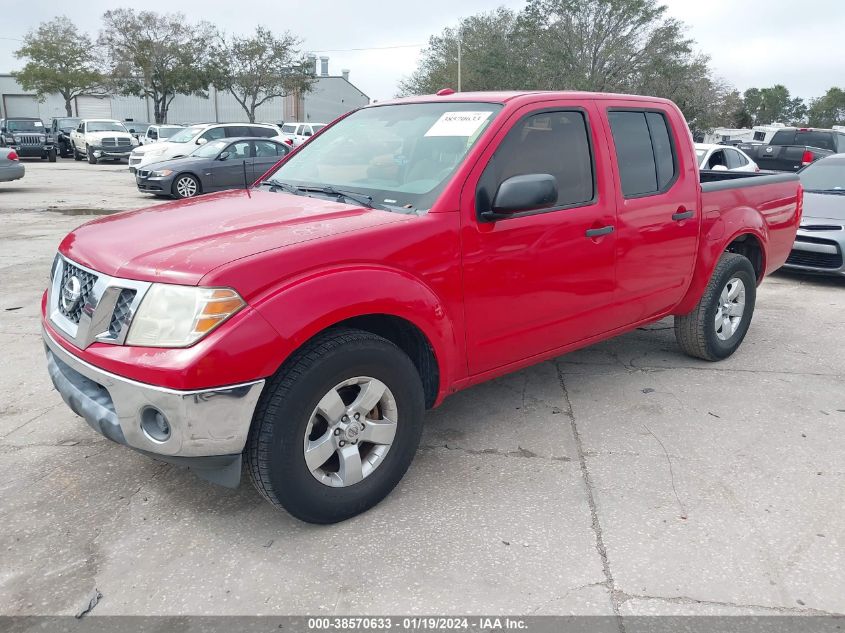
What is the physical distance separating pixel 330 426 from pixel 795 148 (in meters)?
17.9

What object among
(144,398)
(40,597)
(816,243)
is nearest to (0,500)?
(40,597)

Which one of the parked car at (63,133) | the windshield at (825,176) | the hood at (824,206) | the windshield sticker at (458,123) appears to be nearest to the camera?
the windshield sticker at (458,123)

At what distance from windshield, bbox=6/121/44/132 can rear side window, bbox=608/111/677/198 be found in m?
33.5

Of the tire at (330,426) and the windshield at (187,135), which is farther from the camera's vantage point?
the windshield at (187,135)

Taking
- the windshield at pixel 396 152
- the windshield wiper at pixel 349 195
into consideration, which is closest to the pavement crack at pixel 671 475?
the windshield at pixel 396 152

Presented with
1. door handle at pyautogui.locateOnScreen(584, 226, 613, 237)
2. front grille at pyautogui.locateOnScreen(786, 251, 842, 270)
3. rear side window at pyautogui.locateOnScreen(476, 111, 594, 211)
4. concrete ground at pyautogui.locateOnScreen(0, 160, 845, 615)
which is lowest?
concrete ground at pyautogui.locateOnScreen(0, 160, 845, 615)

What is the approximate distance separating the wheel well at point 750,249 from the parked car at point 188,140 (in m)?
14.2

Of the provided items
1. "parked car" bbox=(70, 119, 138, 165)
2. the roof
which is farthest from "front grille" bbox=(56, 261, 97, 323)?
"parked car" bbox=(70, 119, 138, 165)

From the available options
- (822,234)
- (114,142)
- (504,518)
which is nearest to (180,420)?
(504,518)

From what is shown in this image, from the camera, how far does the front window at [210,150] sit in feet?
50.3

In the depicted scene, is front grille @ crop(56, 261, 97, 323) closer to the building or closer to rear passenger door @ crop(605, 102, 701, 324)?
rear passenger door @ crop(605, 102, 701, 324)

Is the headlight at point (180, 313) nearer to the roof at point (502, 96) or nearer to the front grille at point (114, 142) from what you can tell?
the roof at point (502, 96)

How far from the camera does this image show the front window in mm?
15320

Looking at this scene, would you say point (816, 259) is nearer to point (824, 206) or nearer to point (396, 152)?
point (824, 206)
